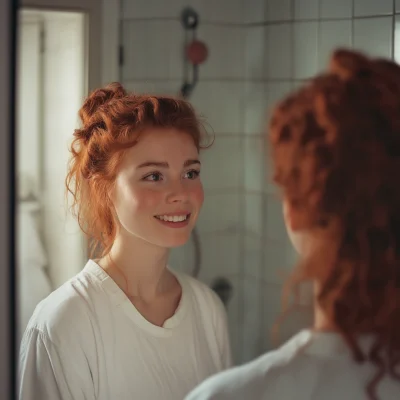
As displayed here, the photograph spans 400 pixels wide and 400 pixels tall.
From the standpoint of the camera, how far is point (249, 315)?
0.75 m

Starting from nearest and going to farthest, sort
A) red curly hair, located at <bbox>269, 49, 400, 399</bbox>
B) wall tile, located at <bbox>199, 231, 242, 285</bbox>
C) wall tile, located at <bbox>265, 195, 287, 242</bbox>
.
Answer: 1. red curly hair, located at <bbox>269, 49, 400, 399</bbox>
2. wall tile, located at <bbox>265, 195, 287, 242</bbox>
3. wall tile, located at <bbox>199, 231, 242, 285</bbox>

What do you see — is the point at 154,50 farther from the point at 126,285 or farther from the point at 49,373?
the point at 49,373

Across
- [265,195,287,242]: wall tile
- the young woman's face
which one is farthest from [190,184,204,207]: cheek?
[265,195,287,242]: wall tile

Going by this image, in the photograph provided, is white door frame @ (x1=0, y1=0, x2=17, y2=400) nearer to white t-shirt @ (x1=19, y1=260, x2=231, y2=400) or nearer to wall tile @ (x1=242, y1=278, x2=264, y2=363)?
white t-shirt @ (x1=19, y1=260, x2=231, y2=400)

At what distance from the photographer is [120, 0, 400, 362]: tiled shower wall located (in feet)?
2.25

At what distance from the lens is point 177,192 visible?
776mm

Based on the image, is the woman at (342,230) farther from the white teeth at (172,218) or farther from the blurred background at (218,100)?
the white teeth at (172,218)

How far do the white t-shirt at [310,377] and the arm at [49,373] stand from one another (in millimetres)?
231

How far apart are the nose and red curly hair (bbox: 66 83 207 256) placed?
5cm

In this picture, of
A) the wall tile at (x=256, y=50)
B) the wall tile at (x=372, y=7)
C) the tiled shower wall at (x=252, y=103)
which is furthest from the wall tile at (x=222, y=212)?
the wall tile at (x=372, y=7)

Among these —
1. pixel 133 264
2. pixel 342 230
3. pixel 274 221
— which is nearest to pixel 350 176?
pixel 342 230

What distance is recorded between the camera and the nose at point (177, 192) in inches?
30.5

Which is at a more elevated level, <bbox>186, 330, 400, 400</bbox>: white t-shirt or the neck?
the neck

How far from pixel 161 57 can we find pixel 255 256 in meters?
0.30
